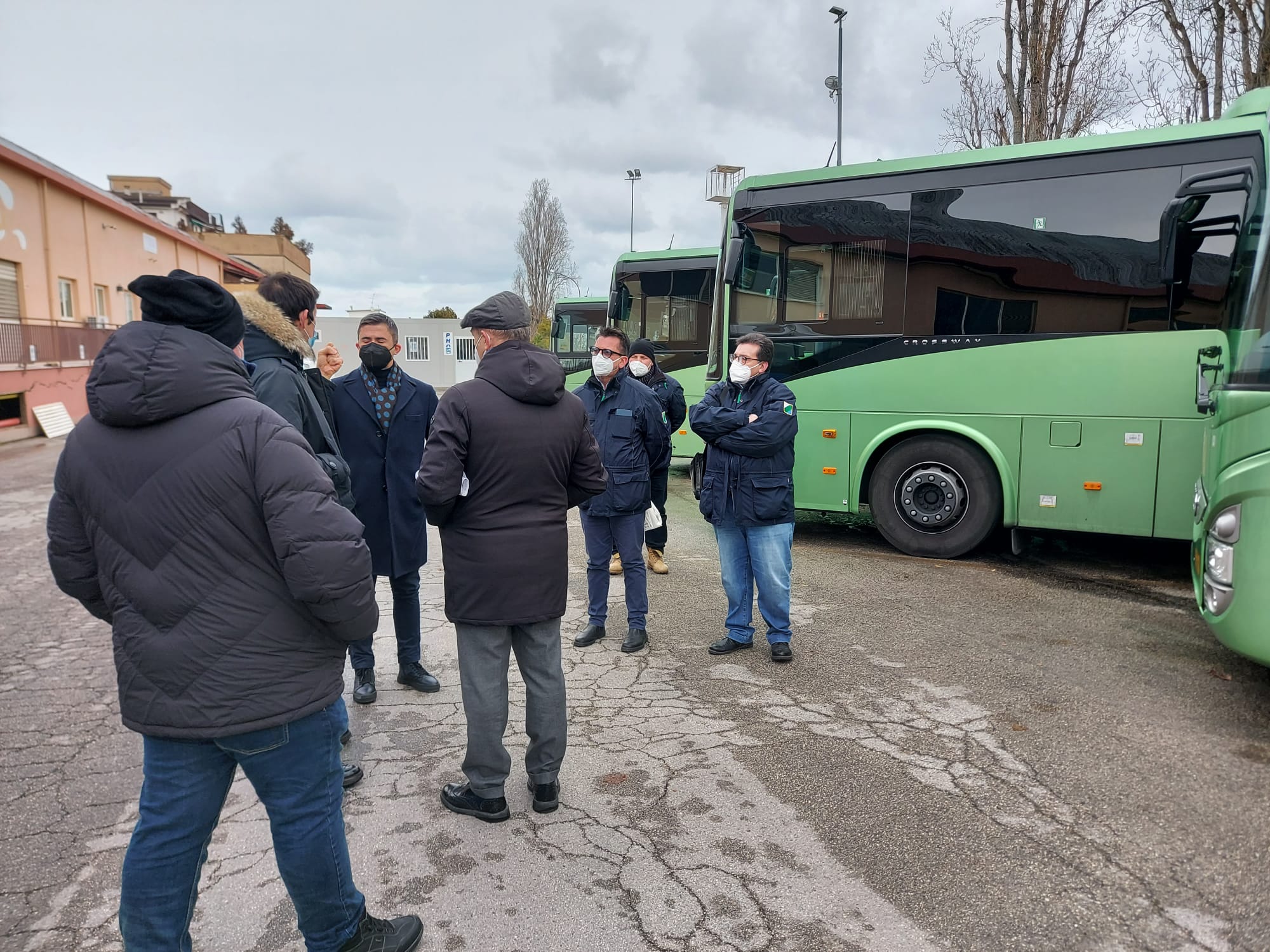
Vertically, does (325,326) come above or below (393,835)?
above

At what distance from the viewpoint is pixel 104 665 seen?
15.9 ft

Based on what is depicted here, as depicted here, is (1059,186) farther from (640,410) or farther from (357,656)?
(357,656)

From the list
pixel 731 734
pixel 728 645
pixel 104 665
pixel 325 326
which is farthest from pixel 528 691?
pixel 325 326

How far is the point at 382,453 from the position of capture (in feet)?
14.0

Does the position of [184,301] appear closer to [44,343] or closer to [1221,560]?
[1221,560]

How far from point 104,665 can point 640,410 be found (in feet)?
11.3

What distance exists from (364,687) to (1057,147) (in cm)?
650

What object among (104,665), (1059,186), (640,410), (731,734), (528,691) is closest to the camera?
(528,691)

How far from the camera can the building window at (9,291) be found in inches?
755

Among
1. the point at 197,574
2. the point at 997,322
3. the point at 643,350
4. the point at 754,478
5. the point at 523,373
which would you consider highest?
the point at 997,322

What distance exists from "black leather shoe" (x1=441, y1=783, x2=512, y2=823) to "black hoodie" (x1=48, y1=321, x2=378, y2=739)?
1296 mm

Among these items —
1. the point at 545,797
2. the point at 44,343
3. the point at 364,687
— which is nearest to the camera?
the point at 545,797

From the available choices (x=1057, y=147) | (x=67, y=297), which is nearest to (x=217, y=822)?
(x=1057, y=147)

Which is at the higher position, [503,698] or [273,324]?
[273,324]
